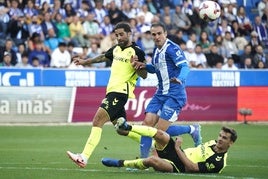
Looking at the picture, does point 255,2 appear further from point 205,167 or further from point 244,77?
point 205,167

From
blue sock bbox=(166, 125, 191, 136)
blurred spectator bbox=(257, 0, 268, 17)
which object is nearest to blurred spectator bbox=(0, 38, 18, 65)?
blue sock bbox=(166, 125, 191, 136)

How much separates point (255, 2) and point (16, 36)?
11728mm

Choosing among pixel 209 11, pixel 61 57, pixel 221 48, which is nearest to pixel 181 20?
pixel 221 48

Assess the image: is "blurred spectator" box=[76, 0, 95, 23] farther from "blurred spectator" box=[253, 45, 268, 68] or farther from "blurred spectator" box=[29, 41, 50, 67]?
"blurred spectator" box=[253, 45, 268, 68]

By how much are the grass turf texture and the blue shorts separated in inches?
49.0

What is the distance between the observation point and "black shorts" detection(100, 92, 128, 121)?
13.6 meters

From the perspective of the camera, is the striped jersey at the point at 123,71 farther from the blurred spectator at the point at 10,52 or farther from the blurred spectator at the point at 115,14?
the blurred spectator at the point at 115,14

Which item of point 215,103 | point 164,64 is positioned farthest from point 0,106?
point 164,64

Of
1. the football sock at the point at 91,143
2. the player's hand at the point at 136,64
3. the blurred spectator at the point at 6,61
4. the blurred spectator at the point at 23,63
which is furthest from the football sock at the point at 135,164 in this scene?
the blurred spectator at the point at 23,63

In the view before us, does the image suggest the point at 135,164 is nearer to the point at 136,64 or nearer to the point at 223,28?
the point at 136,64

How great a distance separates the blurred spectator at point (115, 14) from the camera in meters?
29.5

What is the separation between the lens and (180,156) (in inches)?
483

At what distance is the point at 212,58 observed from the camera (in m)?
29.2

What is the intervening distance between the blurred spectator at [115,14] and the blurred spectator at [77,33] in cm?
168
